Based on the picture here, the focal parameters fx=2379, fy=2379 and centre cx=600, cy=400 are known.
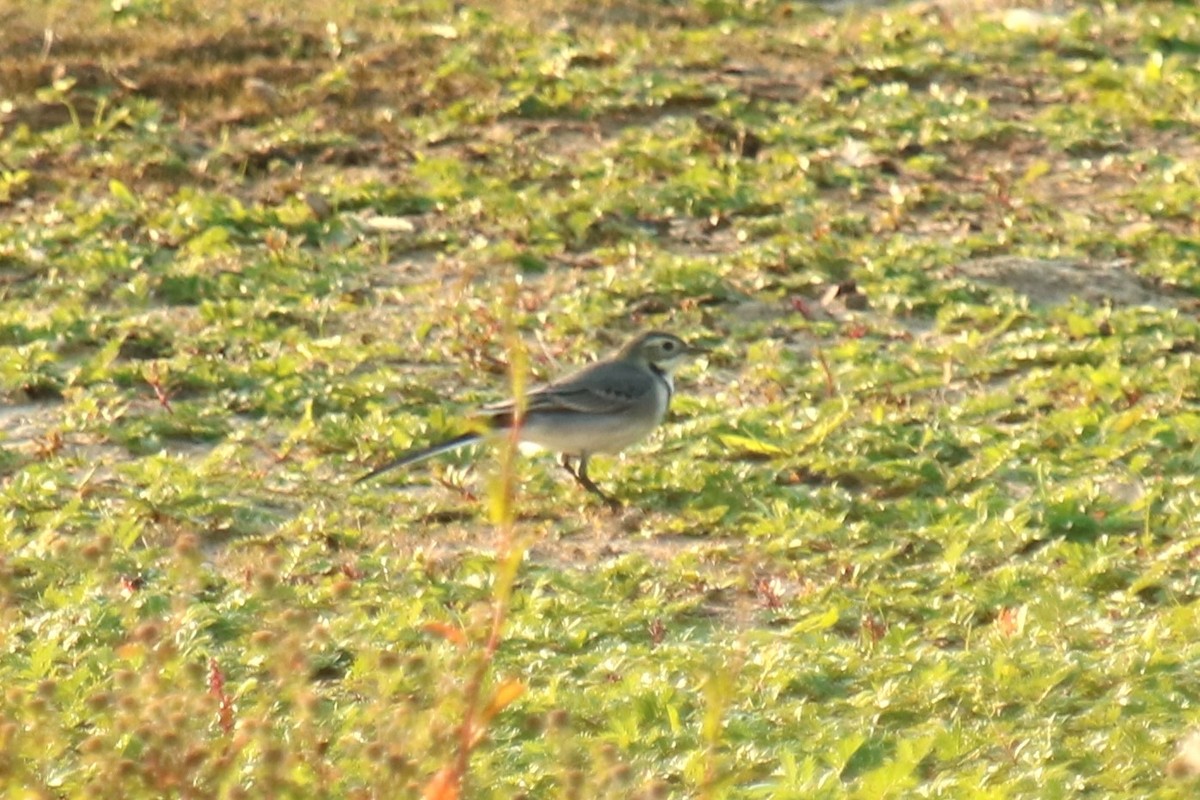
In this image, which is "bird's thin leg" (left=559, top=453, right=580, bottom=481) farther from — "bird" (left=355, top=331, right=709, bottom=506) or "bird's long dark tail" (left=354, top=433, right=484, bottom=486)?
"bird's long dark tail" (left=354, top=433, right=484, bottom=486)

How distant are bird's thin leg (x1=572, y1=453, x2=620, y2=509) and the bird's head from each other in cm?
67

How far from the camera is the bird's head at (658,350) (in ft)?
30.3

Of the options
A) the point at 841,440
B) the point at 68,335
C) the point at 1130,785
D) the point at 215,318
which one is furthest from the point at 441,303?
the point at 1130,785

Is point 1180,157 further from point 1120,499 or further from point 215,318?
point 215,318

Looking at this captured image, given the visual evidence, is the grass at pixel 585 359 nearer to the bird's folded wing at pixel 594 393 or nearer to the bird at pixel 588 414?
the bird at pixel 588 414

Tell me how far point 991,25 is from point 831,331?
15.3ft

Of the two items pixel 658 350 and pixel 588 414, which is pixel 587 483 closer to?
pixel 588 414

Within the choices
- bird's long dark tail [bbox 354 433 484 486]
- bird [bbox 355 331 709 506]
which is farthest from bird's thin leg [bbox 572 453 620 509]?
bird's long dark tail [bbox 354 433 484 486]

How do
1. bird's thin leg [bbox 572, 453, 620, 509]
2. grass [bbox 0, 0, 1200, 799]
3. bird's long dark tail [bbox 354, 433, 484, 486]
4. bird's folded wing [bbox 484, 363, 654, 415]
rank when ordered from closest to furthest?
grass [bbox 0, 0, 1200, 799]
bird's long dark tail [bbox 354, 433, 484, 486]
bird's thin leg [bbox 572, 453, 620, 509]
bird's folded wing [bbox 484, 363, 654, 415]

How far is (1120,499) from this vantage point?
8.23 metres

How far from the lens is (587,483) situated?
8.52m

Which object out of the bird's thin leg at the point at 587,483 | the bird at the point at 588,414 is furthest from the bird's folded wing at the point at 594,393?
the bird's thin leg at the point at 587,483

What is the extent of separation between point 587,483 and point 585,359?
1452 mm

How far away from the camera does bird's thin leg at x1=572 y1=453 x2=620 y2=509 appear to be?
8.41 m
